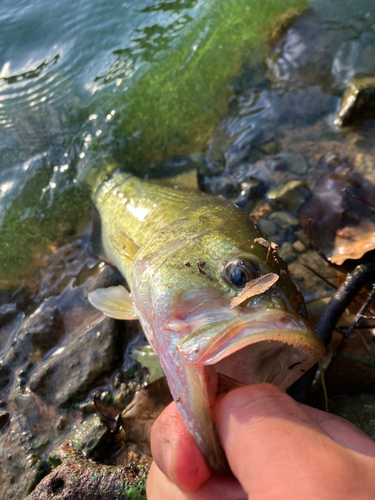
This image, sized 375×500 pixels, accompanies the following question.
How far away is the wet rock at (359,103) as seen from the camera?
14.4 feet

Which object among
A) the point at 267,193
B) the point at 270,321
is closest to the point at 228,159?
the point at 267,193

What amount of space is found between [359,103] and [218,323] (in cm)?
414

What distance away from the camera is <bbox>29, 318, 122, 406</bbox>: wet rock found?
10.4 ft

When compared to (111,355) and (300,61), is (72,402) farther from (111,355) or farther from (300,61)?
(300,61)

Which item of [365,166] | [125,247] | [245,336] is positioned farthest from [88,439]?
[365,166]

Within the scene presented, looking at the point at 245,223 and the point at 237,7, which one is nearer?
the point at 245,223

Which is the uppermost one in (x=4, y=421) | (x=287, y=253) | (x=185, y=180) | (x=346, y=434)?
(x=346, y=434)

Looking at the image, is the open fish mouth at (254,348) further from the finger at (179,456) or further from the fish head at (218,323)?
the finger at (179,456)

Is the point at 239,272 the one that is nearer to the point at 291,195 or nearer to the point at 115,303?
the point at 115,303

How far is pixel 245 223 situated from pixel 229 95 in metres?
3.56

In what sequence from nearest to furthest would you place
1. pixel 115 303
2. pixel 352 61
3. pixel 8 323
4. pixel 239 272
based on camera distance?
pixel 239 272 < pixel 115 303 < pixel 8 323 < pixel 352 61

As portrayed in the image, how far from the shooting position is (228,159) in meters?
4.71

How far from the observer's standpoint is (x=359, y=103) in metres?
4.43

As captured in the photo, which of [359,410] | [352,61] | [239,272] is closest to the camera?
[239,272]
